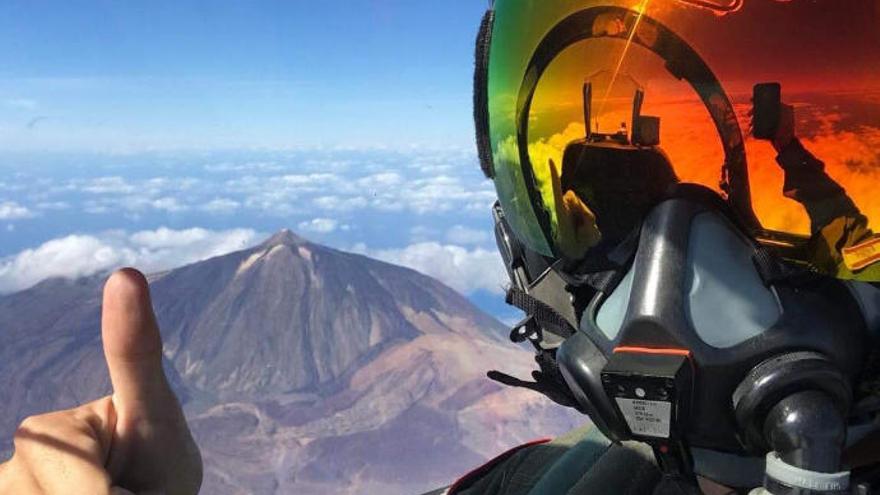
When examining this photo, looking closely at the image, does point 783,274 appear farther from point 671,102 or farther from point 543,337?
point 543,337

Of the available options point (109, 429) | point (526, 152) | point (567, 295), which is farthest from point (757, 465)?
point (109, 429)

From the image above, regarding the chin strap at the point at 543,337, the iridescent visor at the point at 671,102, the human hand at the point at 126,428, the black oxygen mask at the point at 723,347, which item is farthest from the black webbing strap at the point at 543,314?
the human hand at the point at 126,428

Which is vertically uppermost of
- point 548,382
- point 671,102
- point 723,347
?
point 671,102

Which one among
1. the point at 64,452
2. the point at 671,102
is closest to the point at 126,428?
the point at 64,452

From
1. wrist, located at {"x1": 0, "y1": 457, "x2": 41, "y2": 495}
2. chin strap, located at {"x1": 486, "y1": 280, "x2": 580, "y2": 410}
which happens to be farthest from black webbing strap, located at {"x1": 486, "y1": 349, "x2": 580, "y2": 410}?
wrist, located at {"x1": 0, "y1": 457, "x2": 41, "y2": 495}

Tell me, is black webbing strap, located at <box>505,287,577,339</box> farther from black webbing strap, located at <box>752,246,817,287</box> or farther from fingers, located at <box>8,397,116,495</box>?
fingers, located at <box>8,397,116,495</box>

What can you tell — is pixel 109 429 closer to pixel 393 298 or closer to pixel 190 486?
pixel 190 486

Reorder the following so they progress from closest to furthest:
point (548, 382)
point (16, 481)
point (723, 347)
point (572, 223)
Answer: point (16, 481), point (723, 347), point (572, 223), point (548, 382)
